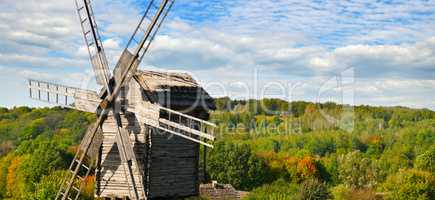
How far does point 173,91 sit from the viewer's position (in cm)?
1552

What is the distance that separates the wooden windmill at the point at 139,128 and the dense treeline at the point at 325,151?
11445 millimetres

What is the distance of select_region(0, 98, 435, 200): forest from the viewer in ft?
127

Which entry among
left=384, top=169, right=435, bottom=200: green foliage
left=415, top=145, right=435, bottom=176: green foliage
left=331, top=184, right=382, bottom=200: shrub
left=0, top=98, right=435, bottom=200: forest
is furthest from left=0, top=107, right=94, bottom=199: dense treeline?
left=415, top=145, right=435, bottom=176: green foliage

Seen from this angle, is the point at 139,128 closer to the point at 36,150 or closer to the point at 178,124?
the point at 178,124

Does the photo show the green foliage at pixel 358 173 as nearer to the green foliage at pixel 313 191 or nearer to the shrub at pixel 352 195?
the shrub at pixel 352 195

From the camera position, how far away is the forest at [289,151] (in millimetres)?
38562

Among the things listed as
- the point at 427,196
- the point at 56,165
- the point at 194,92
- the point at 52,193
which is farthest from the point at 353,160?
the point at 194,92

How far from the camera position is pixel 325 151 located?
76.4m

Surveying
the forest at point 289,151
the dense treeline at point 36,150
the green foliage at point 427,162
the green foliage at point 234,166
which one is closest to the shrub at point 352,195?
the forest at point 289,151

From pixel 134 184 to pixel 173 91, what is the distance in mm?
3011

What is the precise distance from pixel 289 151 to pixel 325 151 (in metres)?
7.73

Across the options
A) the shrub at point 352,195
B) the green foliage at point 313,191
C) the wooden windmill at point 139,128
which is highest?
the wooden windmill at point 139,128

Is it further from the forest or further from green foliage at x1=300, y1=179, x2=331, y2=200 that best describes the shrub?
green foliage at x1=300, y1=179, x2=331, y2=200

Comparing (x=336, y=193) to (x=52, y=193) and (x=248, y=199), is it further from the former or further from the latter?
(x=52, y=193)
